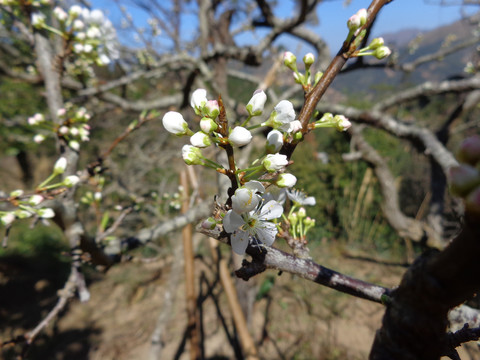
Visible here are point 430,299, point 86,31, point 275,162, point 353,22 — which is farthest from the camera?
point 86,31

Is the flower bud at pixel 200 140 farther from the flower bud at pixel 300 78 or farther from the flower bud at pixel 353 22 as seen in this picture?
the flower bud at pixel 353 22

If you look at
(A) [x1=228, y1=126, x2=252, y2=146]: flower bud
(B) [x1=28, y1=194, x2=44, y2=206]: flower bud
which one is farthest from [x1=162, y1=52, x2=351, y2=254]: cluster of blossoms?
(B) [x1=28, y1=194, x2=44, y2=206]: flower bud

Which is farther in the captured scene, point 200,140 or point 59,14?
point 59,14

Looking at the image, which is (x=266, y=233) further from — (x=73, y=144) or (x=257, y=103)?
(x=73, y=144)

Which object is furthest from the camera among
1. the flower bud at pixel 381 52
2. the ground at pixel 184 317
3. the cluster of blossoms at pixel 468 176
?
the ground at pixel 184 317

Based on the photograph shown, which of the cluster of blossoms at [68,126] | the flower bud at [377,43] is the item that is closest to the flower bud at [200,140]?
the flower bud at [377,43]

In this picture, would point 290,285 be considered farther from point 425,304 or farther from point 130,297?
point 425,304

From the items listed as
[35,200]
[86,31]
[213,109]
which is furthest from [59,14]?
[213,109]
